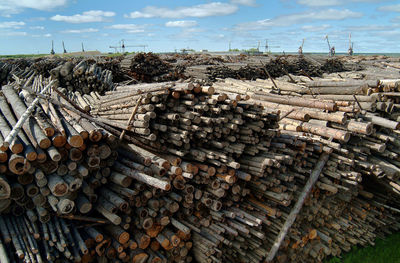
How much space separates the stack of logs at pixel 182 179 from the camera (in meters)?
4.94

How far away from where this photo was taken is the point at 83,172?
504 centimetres

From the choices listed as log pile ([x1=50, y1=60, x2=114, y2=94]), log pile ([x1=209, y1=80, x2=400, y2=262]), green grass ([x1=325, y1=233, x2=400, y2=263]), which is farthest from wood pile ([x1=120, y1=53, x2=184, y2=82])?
green grass ([x1=325, y1=233, x2=400, y2=263])

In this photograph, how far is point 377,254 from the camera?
7.50 m

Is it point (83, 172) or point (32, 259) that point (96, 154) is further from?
point (32, 259)

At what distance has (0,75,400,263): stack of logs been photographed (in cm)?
494

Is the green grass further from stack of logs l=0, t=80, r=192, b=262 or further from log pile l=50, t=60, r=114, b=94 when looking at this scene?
log pile l=50, t=60, r=114, b=94

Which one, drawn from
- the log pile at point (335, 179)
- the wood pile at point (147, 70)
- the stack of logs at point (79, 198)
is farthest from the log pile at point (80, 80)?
the log pile at point (335, 179)

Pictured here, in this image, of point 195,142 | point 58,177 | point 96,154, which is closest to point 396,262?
point 195,142

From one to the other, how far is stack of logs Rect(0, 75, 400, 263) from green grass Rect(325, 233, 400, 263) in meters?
0.23

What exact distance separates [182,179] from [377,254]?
19.4 ft

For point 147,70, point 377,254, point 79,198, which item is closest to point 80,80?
point 147,70

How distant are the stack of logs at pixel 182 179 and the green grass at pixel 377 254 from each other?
227 millimetres

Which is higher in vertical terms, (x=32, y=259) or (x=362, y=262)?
(x=32, y=259)

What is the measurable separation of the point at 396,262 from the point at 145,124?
23.5ft
